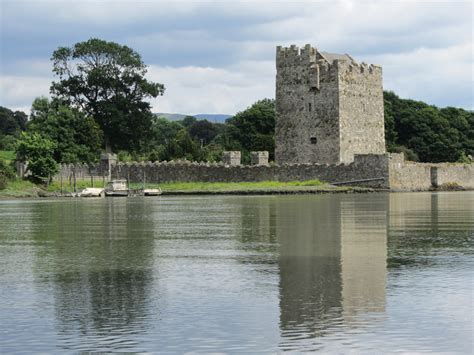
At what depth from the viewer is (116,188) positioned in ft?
161

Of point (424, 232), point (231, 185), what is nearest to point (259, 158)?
point (231, 185)

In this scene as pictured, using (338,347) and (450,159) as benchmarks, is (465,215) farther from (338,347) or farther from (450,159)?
(450,159)

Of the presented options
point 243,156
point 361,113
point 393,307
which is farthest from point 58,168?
point 393,307

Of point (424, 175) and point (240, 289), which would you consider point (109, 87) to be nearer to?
point (424, 175)

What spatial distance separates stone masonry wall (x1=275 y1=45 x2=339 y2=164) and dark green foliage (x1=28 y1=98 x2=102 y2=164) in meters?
11.5

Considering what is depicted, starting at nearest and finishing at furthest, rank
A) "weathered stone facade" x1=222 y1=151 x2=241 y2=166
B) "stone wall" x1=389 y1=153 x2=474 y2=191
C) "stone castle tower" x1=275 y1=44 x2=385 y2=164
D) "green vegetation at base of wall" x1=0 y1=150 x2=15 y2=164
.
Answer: "stone wall" x1=389 y1=153 x2=474 y2=191 → "stone castle tower" x1=275 y1=44 x2=385 y2=164 → "weathered stone facade" x1=222 y1=151 x2=241 y2=166 → "green vegetation at base of wall" x1=0 y1=150 x2=15 y2=164

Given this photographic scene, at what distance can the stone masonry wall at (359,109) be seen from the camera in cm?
5150

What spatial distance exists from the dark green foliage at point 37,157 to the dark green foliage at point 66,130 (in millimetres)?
4028

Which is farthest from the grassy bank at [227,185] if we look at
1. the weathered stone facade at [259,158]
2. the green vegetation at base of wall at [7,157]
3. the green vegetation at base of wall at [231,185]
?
the green vegetation at base of wall at [7,157]

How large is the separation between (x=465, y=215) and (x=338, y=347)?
17789mm

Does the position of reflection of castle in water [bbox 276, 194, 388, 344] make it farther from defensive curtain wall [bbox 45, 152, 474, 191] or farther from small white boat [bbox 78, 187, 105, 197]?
small white boat [bbox 78, 187, 105, 197]

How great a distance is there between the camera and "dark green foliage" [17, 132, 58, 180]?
4962 cm

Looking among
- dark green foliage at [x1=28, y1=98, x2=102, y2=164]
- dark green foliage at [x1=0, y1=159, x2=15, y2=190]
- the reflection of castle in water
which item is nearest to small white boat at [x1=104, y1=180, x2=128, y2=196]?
dark green foliage at [x1=0, y1=159, x2=15, y2=190]

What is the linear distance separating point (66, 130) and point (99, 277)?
43.6m
